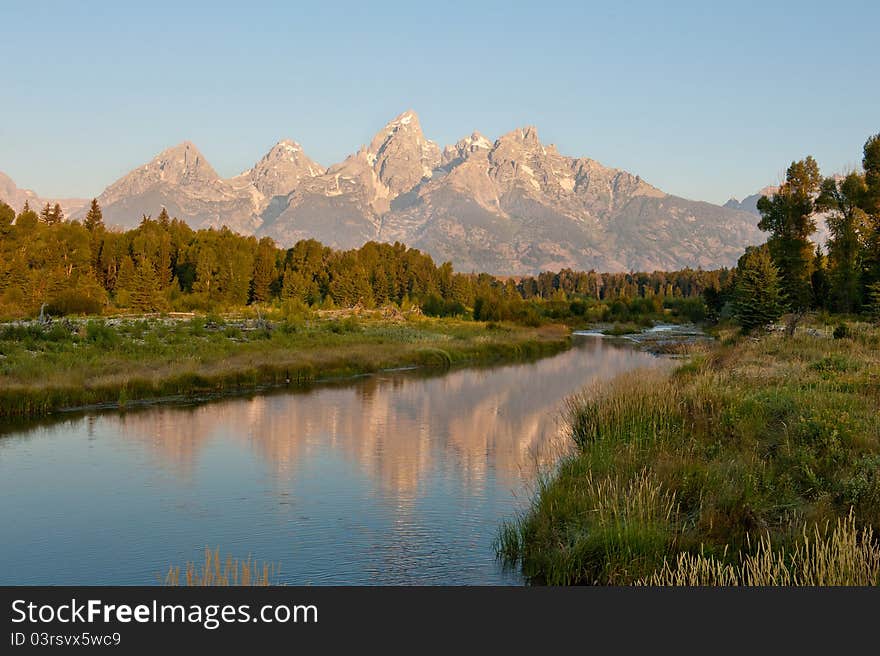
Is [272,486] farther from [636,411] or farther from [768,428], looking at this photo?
[768,428]

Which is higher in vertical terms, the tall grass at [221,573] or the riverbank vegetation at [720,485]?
the riverbank vegetation at [720,485]

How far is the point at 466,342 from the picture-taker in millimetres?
76188

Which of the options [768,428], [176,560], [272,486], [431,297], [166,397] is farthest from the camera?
[431,297]

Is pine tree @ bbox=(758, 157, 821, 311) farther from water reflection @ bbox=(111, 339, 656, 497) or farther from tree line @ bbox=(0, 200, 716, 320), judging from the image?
tree line @ bbox=(0, 200, 716, 320)

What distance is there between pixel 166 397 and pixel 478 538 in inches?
993

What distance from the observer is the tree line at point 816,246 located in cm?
5700

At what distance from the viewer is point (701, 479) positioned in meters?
16.3

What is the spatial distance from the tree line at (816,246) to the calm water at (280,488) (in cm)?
2571

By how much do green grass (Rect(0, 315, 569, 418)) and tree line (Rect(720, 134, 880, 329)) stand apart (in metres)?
23.4

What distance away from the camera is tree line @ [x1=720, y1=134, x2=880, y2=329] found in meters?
57.0

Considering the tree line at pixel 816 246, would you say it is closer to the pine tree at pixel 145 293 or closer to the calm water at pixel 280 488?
the calm water at pixel 280 488

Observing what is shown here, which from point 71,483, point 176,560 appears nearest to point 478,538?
point 176,560

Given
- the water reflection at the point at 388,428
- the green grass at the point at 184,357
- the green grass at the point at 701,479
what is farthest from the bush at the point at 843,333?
the green grass at the point at 184,357

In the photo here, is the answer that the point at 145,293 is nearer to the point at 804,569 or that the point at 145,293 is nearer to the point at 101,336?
the point at 101,336
